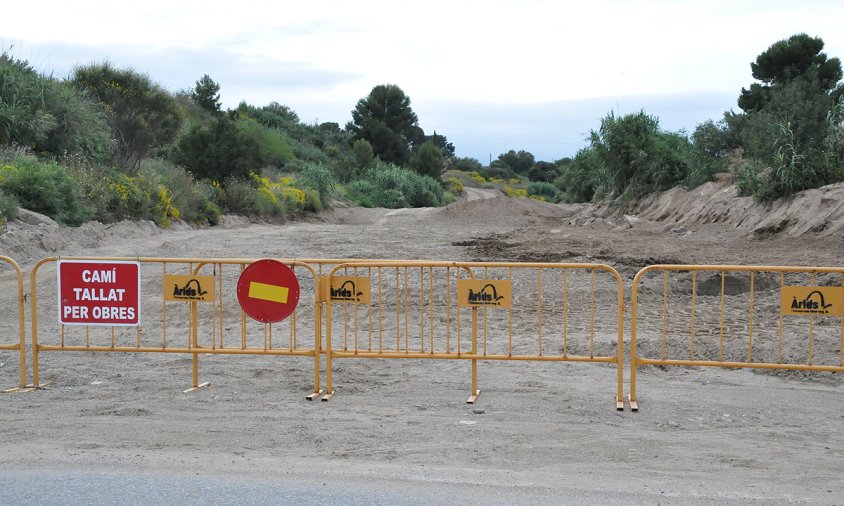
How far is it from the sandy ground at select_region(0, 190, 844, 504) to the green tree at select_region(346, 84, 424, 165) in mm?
68443

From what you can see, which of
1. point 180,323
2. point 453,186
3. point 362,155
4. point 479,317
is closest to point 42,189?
point 180,323

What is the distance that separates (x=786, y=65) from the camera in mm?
43844

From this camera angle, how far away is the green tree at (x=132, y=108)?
114ft

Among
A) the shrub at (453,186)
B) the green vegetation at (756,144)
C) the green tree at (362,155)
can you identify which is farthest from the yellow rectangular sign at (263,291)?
the shrub at (453,186)

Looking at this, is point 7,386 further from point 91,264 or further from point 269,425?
point 269,425

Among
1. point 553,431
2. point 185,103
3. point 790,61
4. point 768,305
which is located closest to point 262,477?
point 553,431

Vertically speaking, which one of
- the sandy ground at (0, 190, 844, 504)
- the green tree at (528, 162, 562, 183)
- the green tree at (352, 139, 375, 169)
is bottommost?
the sandy ground at (0, 190, 844, 504)

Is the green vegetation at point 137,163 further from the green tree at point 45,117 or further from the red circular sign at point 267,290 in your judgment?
the red circular sign at point 267,290

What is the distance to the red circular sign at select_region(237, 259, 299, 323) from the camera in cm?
789

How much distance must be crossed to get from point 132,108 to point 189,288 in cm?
2990

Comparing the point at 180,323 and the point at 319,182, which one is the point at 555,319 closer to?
the point at 180,323

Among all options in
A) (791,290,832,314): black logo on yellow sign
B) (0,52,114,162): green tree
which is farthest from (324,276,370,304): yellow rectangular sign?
(0,52,114,162): green tree

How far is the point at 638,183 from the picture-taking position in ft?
116

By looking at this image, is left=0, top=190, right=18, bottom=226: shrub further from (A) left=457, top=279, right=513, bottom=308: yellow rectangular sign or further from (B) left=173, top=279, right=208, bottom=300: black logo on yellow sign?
(A) left=457, top=279, right=513, bottom=308: yellow rectangular sign
